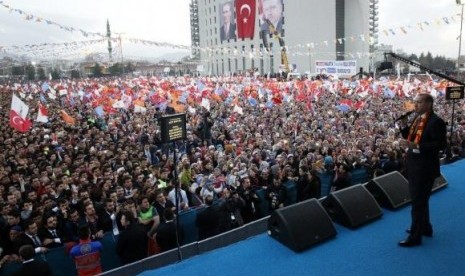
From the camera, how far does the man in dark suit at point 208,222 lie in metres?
6.66

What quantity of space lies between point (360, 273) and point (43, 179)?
7.89 meters

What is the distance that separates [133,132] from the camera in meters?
17.7

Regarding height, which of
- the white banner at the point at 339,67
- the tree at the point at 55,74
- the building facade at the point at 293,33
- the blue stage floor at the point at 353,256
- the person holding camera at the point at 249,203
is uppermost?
the building facade at the point at 293,33

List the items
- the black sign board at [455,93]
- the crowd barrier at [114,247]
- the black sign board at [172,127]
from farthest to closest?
the black sign board at [455,93] → the crowd barrier at [114,247] → the black sign board at [172,127]

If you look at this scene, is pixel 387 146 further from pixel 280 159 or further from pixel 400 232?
pixel 400 232

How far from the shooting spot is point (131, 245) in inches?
221

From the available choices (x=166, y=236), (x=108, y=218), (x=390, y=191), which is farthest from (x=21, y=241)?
(x=390, y=191)

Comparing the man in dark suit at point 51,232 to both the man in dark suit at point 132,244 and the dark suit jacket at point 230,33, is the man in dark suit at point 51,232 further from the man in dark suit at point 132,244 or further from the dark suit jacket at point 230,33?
the dark suit jacket at point 230,33

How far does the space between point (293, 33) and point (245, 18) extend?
35.6 ft

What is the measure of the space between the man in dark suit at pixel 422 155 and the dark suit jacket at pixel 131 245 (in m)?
3.77

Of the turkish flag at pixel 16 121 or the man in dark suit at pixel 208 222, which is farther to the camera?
the turkish flag at pixel 16 121

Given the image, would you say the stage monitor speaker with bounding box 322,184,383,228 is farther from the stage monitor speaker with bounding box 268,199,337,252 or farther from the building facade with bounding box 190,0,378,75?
the building facade with bounding box 190,0,378,75

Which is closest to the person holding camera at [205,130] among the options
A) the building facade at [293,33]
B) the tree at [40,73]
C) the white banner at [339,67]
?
the white banner at [339,67]

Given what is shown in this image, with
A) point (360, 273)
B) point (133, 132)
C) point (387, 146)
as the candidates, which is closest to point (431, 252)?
point (360, 273)
